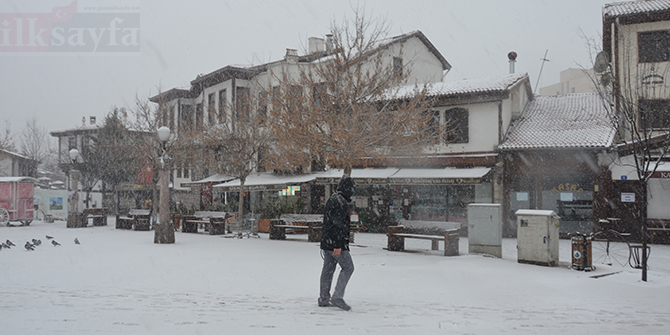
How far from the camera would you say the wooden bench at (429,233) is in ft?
40.5

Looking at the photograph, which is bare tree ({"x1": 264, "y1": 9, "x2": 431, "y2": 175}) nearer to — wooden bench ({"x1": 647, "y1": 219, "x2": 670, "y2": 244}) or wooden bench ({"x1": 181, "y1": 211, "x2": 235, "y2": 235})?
wooden bench ({"x1": 181, "y1": 211, "x2": 235, "y2": 235})

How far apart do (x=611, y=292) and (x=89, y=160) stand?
37.4m

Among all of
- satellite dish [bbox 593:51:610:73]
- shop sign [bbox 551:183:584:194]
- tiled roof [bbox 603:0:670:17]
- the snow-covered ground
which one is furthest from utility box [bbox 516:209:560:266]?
tiled roof [bbox 603:0:670:17]

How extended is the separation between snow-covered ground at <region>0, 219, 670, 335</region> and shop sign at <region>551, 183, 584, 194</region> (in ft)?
Answer: 23.4

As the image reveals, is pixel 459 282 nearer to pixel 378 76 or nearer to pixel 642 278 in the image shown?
pixel 642 278

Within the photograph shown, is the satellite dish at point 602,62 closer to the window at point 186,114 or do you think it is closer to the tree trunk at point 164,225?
the tree trunk at point 164,225

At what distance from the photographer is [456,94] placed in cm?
2053

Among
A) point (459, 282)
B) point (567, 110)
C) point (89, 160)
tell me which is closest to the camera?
point (459, 282)

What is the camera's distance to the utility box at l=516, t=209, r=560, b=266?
10.7 m

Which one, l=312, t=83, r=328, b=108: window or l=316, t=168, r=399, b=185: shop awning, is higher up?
l=312, t=83, r=328, b=108: window

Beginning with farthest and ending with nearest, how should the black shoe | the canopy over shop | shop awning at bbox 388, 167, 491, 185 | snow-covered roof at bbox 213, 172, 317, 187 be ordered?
snow-covered roof at bbox 213, 172, 317, 187 → the canopy over shop → shop awning at bbox 388, 167, 491, 185 → the black shoe

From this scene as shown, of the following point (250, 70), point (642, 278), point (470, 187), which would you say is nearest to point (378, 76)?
point (470, 187)

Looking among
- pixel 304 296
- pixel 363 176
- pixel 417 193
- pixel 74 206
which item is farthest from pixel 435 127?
pixel 74 206

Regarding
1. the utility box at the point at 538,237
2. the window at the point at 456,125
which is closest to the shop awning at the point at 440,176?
the window at the point at 456,125
